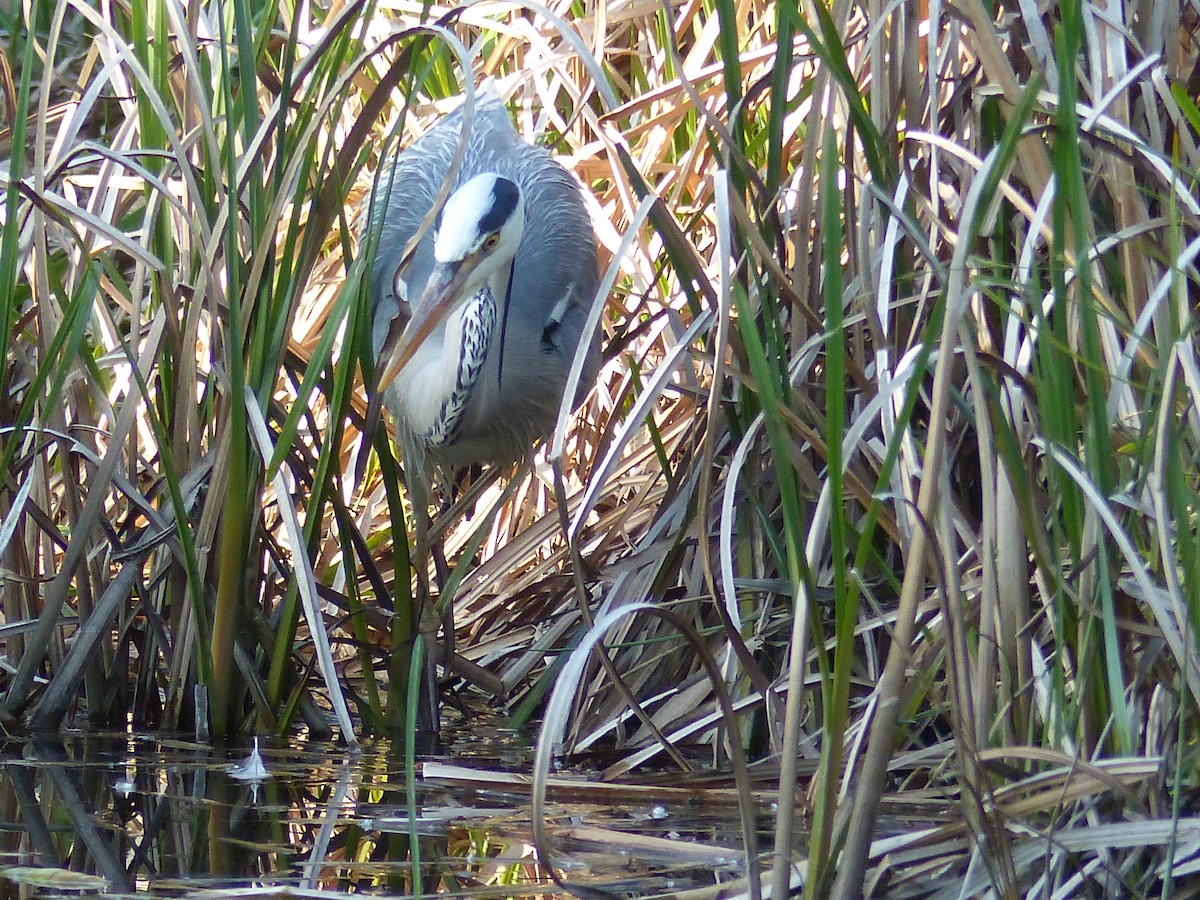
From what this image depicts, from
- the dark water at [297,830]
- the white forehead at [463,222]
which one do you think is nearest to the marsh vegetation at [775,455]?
the dark water at [297,830]

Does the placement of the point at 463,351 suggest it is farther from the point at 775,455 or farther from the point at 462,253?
the point at 775,455

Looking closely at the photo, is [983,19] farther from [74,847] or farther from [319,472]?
[74,847]

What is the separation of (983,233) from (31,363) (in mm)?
1442

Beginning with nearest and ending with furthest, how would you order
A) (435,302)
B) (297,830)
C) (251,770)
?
(297,830), (251,770), (435,302)

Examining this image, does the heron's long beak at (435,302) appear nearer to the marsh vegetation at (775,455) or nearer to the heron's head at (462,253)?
the heron's head at (462,253)

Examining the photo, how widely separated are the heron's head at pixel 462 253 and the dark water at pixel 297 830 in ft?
2.19

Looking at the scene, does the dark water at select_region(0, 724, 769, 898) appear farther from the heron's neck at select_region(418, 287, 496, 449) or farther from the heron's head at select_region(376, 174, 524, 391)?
the heron's neck at select_region(418, 287, 496, 449)

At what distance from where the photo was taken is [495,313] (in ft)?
8.43

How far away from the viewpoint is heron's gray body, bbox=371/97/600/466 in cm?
261

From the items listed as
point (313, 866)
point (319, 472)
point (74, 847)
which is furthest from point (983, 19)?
point (74, 847)

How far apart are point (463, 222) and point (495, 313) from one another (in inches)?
10.2

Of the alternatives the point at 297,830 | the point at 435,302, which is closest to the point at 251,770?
the point at 297,830

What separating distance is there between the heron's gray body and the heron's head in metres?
0.12

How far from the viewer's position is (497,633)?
2652mm
